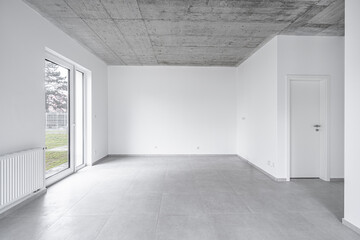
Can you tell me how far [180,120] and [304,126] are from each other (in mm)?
3733

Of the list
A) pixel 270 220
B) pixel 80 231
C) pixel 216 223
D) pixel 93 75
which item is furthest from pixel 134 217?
pixel 93 75

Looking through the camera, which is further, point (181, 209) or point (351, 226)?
point (181, 209)

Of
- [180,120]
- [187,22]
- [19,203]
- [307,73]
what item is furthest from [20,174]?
[307,73]

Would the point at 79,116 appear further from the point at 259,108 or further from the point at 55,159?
the point at 259,108

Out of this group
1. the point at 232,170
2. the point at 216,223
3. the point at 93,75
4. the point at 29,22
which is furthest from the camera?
the point at 93,75

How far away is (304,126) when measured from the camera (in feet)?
14.8

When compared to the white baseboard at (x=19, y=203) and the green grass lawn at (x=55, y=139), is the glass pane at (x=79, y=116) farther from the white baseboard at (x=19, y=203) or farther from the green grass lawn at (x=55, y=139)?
the white baseboard at (x=19, y=203)

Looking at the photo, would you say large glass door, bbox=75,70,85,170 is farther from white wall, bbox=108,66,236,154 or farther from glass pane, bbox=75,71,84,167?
white wall, bbox=108,66,236,154

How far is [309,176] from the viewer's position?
4547mm

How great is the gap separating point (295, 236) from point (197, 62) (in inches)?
211

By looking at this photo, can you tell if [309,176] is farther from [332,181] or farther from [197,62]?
[197,62]

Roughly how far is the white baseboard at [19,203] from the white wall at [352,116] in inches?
172

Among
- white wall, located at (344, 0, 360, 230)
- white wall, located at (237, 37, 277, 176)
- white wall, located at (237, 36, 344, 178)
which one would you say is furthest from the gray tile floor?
white wall, located at (237, 37, 277, 176)

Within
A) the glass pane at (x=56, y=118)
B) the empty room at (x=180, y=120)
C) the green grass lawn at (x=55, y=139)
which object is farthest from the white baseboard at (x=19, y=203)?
the green grass lawn at (x=55, y=139)
